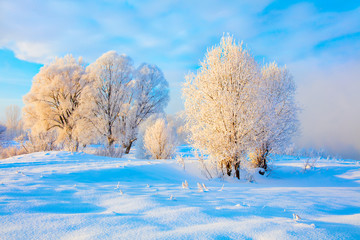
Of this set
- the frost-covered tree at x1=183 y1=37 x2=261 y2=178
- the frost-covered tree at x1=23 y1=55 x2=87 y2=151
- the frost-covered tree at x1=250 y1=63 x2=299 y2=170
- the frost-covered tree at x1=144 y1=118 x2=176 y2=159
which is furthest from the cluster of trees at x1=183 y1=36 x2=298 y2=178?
the frost-covered tree at x1=23 y1=55 x2=87 y2=151

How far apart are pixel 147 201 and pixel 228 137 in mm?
4660

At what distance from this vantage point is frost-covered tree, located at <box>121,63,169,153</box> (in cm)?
1997

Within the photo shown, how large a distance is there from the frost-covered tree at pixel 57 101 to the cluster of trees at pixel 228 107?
46.5 feet

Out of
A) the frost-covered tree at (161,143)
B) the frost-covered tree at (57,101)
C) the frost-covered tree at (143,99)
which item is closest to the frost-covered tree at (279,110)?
the frost-covered tree at (161,143)

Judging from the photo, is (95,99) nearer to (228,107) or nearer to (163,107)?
(163,107)

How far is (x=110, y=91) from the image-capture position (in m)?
19.7

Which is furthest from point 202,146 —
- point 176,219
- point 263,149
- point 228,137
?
point 176,219

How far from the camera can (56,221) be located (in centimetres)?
172

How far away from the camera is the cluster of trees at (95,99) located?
17.8 metres

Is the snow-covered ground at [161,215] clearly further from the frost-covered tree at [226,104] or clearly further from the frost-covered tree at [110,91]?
the frost-covered tree at [110,91]

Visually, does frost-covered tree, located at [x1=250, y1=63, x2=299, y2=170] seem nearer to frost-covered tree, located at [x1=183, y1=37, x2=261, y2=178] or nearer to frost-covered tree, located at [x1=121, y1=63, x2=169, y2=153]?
frost-covered tree, located at [x1=183, y1=37, x2=261, y2=178]

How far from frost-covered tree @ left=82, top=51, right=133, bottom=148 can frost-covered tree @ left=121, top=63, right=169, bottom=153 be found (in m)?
0.61

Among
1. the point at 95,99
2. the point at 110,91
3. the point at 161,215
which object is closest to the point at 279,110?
the point at 161,215

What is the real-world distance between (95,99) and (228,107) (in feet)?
51.2
